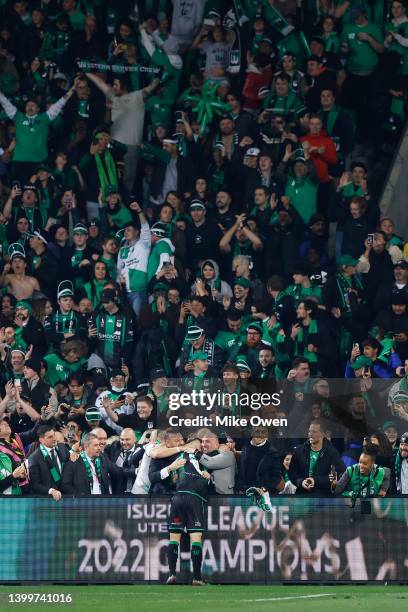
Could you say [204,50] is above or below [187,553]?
above

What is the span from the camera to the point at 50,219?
2539cm

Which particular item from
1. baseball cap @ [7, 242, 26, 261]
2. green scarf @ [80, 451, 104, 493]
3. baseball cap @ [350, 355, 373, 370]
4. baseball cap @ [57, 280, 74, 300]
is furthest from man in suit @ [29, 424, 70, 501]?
baseball cap @ [7, 242, 26, 261]

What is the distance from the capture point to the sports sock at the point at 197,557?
61.7ft

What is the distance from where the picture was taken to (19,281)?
2441 centimetres

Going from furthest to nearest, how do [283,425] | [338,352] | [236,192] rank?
[236,192] → [338,352] → [283,425]

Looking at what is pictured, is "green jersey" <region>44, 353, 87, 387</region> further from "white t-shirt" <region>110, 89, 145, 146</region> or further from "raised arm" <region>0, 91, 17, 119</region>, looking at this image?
"raised arm" <region>0, 91, 17, 119</region>

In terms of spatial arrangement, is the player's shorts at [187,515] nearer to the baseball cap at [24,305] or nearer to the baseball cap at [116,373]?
the baseball cap at [116,373]

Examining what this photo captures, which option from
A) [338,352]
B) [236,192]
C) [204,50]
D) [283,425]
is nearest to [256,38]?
[204,50]

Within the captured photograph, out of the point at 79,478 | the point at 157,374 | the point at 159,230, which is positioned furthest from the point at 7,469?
the point at 159,230

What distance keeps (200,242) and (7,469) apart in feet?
19.8

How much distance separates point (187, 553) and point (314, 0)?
11392 mm

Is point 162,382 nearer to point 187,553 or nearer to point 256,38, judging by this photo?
point 187,553

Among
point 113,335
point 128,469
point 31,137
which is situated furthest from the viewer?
point 31,137

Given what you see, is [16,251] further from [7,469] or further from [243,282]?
[7,469]
